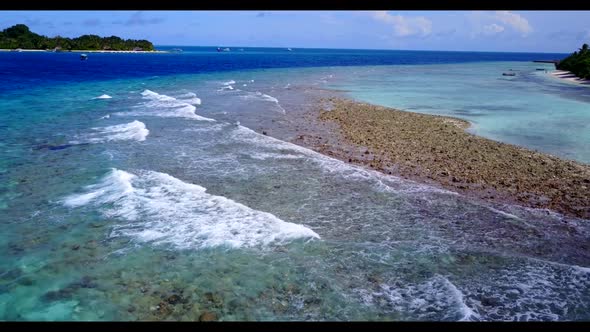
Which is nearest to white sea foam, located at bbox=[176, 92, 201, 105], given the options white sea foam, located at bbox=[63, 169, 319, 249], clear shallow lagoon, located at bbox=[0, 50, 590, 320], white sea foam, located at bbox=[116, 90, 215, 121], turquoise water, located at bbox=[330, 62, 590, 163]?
white sea foam, located at bbox=[116, 90, 215, 121]

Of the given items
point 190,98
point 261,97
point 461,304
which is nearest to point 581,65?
point 261,97

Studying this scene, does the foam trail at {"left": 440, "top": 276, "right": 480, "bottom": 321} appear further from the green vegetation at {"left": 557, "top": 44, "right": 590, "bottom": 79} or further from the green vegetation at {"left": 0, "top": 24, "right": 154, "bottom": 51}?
the green vegetation at {"left": 0, "top": 24, "right": 154, "bottom": 51}

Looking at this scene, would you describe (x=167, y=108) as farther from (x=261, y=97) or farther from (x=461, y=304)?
(x=461, y=304)

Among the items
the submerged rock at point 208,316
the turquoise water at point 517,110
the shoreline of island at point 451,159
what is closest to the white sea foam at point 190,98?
the shoreline of island at point 451,159

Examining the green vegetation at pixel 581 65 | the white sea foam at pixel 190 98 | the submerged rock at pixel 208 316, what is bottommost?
the submerged rock at pixel 208 316

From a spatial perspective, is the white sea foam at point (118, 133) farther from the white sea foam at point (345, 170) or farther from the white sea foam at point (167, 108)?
the white sea foam at point (345, 170)
